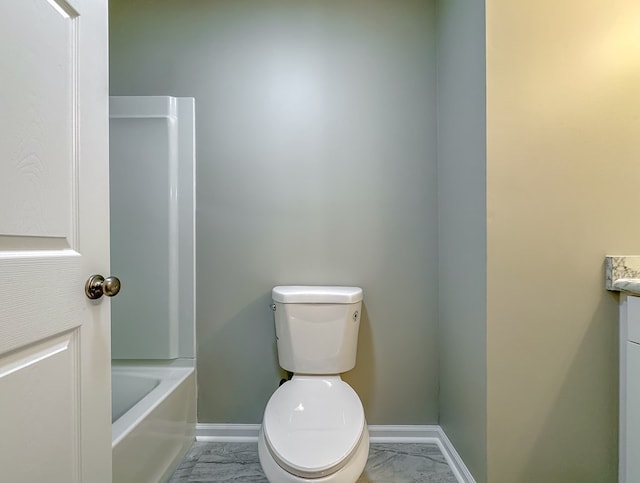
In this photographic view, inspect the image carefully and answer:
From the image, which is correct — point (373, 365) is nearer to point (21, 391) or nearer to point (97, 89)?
point (21, 391)

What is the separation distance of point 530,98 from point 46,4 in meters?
1.33

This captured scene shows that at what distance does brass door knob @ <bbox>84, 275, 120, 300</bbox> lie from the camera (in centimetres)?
76

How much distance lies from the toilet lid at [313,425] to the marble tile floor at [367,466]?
376mm

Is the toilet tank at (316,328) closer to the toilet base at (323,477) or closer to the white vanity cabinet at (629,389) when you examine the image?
the toilet base at (323,477)

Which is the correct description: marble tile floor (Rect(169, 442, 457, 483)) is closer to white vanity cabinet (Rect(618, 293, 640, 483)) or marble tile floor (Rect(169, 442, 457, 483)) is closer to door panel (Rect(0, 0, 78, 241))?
white vanity cabinet (Rect(618, 293, 640, 483))

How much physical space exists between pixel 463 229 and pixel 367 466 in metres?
1.05

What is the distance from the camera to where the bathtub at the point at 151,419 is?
113 centimetres

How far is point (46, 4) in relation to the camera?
0.65m

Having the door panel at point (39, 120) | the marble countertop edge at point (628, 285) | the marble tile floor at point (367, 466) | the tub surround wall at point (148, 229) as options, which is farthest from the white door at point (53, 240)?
the marble countertop edge at point (628, 285)

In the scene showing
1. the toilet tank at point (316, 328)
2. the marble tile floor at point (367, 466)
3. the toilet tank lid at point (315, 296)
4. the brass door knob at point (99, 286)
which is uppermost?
the brass door knob at point (99, 286)

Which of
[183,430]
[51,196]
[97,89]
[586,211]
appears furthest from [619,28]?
[183,430]

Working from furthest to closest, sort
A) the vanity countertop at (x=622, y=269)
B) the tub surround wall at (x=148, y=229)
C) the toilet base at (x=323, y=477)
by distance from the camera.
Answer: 1. the tub surround wall at (x=148, y=229)
2. the vanity countertop at (x=622, y=269)
3. the toilet base at (x=323, y=477)

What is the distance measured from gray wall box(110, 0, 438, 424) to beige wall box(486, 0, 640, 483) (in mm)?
500

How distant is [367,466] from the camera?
58.6 inches
